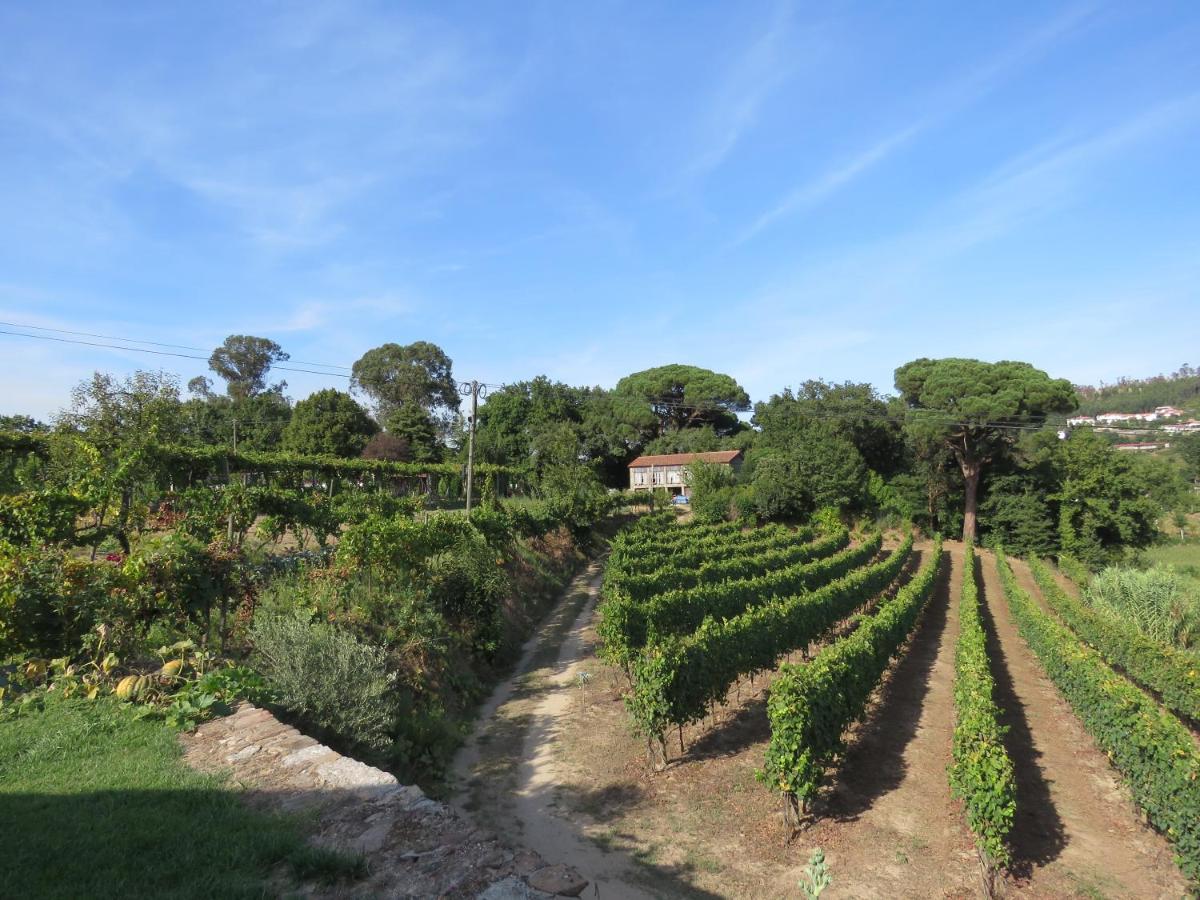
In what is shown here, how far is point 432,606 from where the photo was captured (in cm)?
1272

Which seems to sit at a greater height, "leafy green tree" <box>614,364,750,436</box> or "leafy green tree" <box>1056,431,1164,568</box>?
"leafy green tree" <box>614,364,750,436</box>

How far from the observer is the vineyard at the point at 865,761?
7.06 meters

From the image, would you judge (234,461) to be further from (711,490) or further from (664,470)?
(664,470)

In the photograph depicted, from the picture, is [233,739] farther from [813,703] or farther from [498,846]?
[813,703]

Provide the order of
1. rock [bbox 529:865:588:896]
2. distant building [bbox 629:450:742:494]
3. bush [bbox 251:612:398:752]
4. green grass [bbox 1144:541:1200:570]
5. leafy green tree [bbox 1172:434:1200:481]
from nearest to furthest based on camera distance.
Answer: rock [bbox 529:865:588:896]
bush [bbox 251:612:398:752]
green grass [bbox 1144:541:1200:570]
distant building [bbox 629:450:742:494]
leafy green tree [bbox 1172:434:1200:481]

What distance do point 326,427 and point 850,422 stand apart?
37.9m

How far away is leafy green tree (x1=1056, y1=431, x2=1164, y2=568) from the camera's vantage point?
121ft

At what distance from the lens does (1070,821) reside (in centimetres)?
858

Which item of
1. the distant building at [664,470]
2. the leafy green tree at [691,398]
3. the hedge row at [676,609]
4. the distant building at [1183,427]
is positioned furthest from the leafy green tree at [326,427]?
the distant building at [1183,427]

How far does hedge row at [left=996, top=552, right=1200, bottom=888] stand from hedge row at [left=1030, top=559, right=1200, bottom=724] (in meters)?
1.90

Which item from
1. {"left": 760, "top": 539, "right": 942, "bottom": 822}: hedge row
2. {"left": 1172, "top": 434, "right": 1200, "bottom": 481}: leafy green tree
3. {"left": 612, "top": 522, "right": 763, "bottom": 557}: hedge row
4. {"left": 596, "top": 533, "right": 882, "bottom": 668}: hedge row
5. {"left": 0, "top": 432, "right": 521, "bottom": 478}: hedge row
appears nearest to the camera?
{"left": 760, "top": 539, "right": 942, "bottom": 822}: hedge row

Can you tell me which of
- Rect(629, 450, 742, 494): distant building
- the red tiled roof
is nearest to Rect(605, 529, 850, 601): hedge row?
the red tiled roof

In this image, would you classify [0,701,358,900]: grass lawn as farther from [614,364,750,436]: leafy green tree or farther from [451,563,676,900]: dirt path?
[614,364,750,436]: leafy green tree

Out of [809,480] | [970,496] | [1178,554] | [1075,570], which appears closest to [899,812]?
[1075,570]
